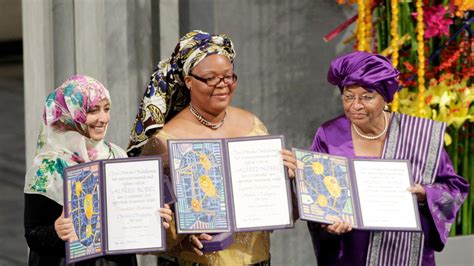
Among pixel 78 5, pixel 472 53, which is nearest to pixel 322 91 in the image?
pixel 472 53

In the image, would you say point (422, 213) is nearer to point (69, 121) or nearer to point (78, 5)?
point (69, 121)

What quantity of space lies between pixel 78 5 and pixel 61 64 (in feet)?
1.10

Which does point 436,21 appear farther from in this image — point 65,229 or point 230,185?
point 65,229

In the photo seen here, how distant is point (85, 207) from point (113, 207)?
0.11 meters

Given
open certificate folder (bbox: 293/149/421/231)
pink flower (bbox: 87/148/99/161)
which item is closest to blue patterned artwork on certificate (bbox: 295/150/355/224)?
open certificate folder (bbox: 293/149/421/231)

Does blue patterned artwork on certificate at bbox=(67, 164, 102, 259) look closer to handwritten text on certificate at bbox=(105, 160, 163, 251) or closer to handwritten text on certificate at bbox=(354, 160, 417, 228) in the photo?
handwritten text on certificate at bbox=(105, 160, 163, 251)

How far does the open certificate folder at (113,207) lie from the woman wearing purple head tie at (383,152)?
79 cm

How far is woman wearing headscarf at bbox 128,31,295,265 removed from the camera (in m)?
4.63

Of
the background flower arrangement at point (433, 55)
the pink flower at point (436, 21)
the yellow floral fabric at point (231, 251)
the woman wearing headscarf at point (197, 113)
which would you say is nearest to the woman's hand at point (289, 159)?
the woman wearing headscarf at point (197, 113)

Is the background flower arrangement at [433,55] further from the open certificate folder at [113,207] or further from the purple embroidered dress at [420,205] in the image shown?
the open certificate folder at [113,207]

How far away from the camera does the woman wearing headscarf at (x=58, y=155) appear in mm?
4320

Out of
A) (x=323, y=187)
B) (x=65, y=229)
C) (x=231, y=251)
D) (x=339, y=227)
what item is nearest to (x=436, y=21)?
(x=323, y=187)

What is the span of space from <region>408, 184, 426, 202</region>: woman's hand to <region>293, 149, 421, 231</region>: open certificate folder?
2 centimetres

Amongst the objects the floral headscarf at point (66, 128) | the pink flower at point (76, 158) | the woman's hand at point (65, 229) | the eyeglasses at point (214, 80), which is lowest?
the woman's hand at point (65, 229)
